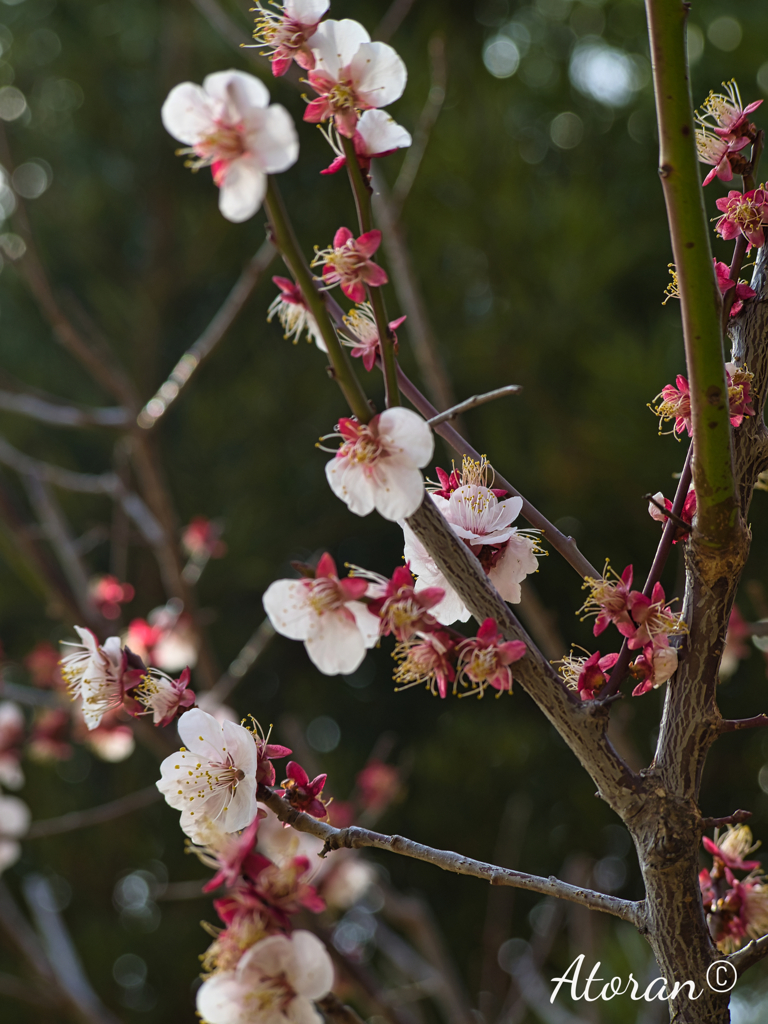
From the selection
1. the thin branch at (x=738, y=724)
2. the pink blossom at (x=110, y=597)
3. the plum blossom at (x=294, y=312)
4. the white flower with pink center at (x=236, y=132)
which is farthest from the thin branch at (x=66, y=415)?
the thin branch at (x=738, y=724)

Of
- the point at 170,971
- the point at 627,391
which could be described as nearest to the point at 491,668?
the point at 627,391

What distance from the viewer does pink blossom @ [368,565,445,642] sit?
0.32 meters

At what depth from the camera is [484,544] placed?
1.28 ft

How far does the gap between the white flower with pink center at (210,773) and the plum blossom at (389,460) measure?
12 centimetres

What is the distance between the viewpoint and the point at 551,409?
2047 mm

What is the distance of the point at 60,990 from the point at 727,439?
4.50 feet

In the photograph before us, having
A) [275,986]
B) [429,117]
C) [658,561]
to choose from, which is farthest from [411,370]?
[275,986]

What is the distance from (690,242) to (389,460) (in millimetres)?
136

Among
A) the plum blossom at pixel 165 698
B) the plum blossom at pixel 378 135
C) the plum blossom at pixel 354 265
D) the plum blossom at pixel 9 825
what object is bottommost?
the plum blossom at pixel 9 825

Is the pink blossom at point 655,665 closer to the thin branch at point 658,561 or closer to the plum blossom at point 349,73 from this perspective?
the thin branch at point 658,561

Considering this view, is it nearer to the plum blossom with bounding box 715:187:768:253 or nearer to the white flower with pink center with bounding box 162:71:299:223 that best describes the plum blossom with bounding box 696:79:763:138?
the plum blossom with bounding box 715:187:768:253

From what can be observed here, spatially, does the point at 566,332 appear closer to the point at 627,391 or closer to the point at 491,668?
the point at 627,391

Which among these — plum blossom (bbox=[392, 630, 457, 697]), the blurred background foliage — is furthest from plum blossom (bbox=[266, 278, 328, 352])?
the blurred background foliage

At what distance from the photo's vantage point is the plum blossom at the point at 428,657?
33 centimetres
